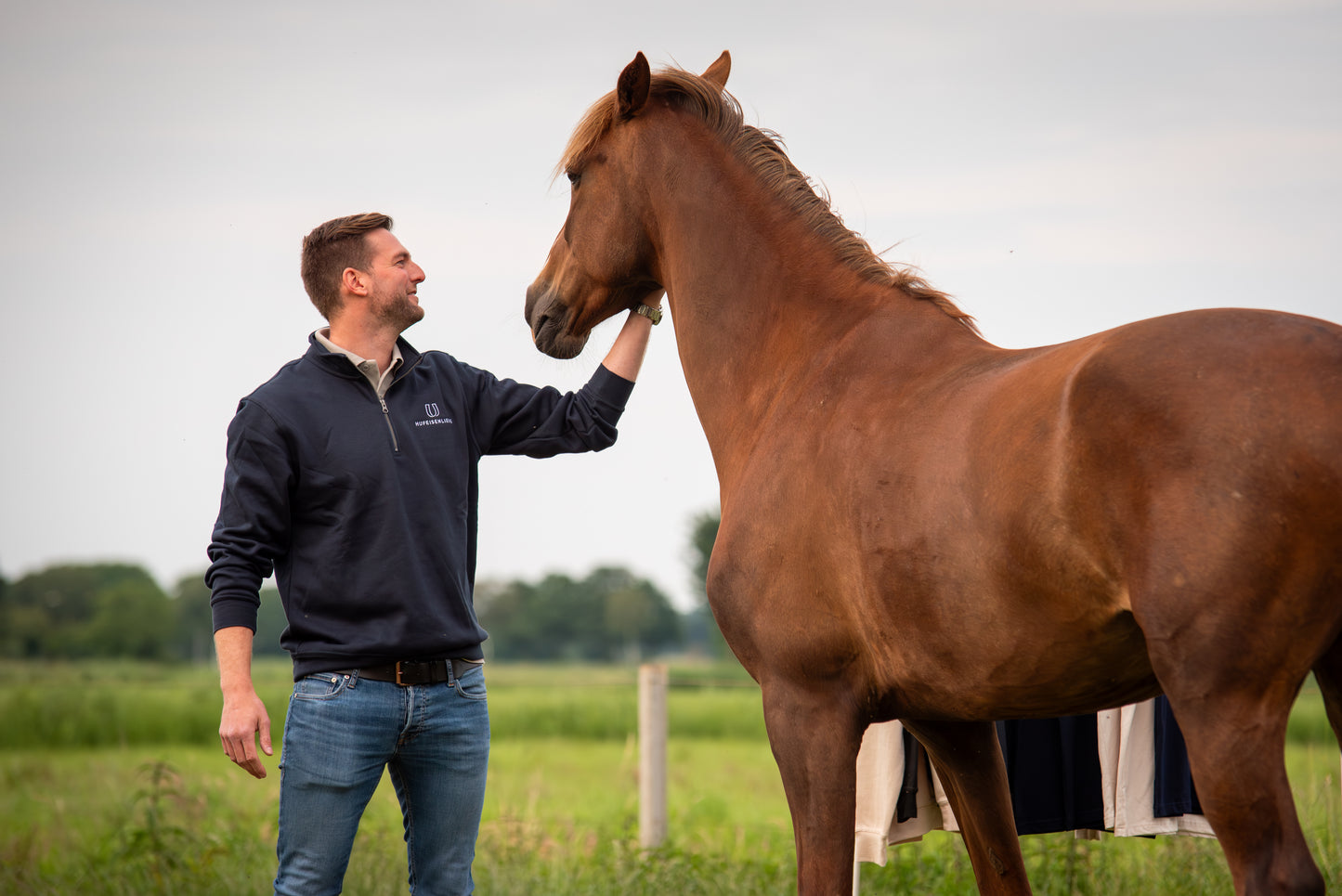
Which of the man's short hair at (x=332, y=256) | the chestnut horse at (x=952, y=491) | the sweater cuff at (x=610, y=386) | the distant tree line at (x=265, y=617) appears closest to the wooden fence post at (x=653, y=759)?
the sweater cuff at (x=610, y=386)

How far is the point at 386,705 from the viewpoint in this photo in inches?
103

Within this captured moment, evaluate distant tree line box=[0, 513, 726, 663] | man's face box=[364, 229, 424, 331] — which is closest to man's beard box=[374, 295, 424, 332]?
man's face box=[364, 229, 424, 331]

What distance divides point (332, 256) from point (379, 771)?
1.42 metres

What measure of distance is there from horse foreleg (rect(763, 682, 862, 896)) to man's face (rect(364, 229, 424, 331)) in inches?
59.0

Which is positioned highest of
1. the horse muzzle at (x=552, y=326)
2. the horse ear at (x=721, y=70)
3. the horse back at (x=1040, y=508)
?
the horse ear at (x=721, y=70)

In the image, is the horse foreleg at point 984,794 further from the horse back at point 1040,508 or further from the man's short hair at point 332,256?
the man's short hair at point 332,256

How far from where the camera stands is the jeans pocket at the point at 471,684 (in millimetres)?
2768

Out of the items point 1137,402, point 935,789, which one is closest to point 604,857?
point 935,789

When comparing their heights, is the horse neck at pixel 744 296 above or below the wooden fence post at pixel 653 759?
above

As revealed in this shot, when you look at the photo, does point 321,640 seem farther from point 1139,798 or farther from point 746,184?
point 1139,798

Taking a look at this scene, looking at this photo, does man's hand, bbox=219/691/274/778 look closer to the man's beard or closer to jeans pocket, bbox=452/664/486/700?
jeans pocket, bbox=452/664/486/700

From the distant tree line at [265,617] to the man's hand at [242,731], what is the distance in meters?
7.66

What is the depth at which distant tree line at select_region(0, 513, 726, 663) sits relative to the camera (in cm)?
2825

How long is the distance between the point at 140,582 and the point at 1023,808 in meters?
38.0
